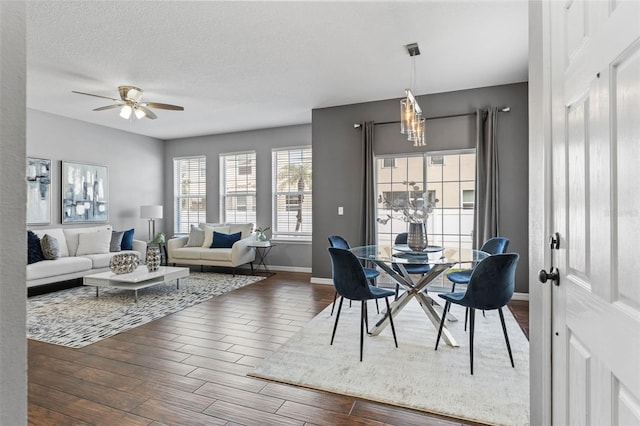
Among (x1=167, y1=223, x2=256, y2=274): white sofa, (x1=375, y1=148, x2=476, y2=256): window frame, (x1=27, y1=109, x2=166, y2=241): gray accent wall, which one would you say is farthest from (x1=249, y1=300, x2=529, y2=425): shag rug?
(x1=27, y1=109, x2=166, y2=241): gray accent wall

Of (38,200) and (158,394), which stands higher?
(38,200)

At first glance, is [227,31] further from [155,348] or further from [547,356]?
[547,356]

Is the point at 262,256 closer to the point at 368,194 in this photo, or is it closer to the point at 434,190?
the point at 368,194

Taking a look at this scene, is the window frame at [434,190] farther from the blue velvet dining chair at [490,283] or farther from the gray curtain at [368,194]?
the blue velvet dining chair at [490,283]

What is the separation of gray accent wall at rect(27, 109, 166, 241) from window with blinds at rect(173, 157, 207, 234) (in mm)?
360

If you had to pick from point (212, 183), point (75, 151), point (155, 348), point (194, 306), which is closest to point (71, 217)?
point (75, 151)

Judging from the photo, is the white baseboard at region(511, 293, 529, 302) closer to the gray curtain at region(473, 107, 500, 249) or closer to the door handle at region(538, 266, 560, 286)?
the gray curtain at region(473, 107, 500, 249)

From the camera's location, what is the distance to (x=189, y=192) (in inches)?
294

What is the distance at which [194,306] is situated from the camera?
4066 mm

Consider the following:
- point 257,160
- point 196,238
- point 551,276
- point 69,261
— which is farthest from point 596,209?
point 196,238

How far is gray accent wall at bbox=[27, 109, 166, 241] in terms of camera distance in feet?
17.6

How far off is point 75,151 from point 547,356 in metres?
6.99

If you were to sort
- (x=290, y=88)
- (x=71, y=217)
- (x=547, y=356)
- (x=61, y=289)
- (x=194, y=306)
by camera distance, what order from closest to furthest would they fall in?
(x=547, y=356), (x=194, y=306), (x=290, y=88), (x=61, y=289), (x=71, y=217)

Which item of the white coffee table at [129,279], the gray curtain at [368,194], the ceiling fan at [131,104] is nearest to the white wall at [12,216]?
the ceiling fan at [131,104]
